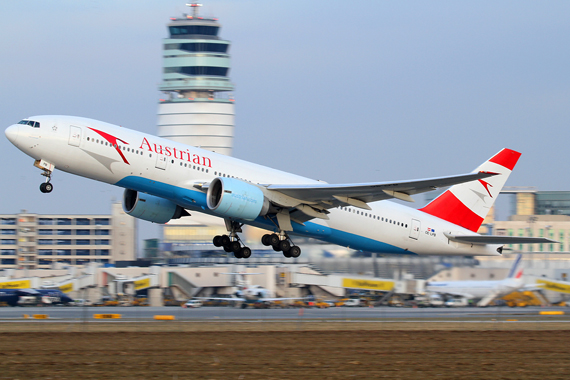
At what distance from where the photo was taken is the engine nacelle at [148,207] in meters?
32.4

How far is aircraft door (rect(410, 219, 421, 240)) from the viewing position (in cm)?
3494

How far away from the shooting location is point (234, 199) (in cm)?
2817

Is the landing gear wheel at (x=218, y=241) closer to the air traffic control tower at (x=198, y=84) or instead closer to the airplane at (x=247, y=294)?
the airplane at (x=247, y=294)

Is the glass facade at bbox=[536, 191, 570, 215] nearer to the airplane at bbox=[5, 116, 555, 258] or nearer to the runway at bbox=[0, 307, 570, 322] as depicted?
the runway at bbox=[0, 307, 570, 322]

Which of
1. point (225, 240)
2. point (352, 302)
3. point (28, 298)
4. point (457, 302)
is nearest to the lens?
point (225, 240)

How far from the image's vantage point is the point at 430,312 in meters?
41.5

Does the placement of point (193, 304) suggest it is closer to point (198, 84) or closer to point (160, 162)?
point (160, 162)


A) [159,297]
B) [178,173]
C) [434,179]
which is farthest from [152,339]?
[159,297]

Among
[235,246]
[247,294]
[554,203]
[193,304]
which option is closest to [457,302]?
[247,294]

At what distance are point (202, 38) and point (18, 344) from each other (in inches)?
5107

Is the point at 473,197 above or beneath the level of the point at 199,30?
beneath

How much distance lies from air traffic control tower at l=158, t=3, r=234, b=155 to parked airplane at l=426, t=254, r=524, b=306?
340 ft

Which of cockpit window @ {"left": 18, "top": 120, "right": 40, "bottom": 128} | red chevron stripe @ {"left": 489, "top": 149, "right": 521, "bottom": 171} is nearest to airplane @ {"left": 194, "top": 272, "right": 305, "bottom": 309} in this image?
red chevron stripe @ {"left": 489, "top": 149, "right": 521, "bottom": 171}

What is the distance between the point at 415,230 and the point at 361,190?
7.16m
